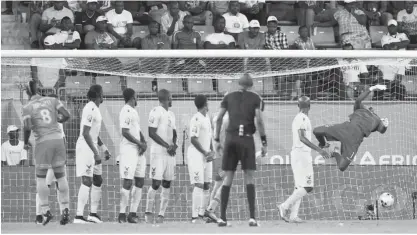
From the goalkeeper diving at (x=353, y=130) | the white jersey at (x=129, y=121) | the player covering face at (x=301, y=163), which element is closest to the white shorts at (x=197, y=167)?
the white jersey at (x=129, y=121)

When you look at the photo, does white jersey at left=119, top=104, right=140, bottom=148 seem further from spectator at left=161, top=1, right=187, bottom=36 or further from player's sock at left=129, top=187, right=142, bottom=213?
spectator at left=161, top=1, right=187, bottom=36

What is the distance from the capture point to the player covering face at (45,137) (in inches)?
505

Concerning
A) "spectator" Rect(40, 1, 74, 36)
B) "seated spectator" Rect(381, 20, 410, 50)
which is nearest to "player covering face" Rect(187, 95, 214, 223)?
"spectator" Rect(40, 1, 74, 36)

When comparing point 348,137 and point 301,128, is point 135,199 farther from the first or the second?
point 348,137

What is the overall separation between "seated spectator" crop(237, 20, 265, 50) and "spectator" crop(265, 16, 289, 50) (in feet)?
0.34

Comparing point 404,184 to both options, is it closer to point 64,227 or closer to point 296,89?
point 296,89

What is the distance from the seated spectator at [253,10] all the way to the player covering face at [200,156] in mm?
5072

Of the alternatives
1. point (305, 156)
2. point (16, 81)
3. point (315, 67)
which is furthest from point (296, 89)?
point (16, 81)

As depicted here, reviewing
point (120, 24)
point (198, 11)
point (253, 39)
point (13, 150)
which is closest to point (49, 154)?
point (13, 150)

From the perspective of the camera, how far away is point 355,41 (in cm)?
1817

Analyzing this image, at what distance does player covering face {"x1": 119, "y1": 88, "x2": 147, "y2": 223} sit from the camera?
13672 mm

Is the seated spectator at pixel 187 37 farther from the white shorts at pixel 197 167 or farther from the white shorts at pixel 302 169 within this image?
the white shorts at pixel 302 169

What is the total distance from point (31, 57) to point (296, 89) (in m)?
4.27

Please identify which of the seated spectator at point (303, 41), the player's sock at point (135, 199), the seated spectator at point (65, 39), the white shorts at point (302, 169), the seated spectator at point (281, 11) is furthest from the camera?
Answer: the seated spectator at point (281, 11)
